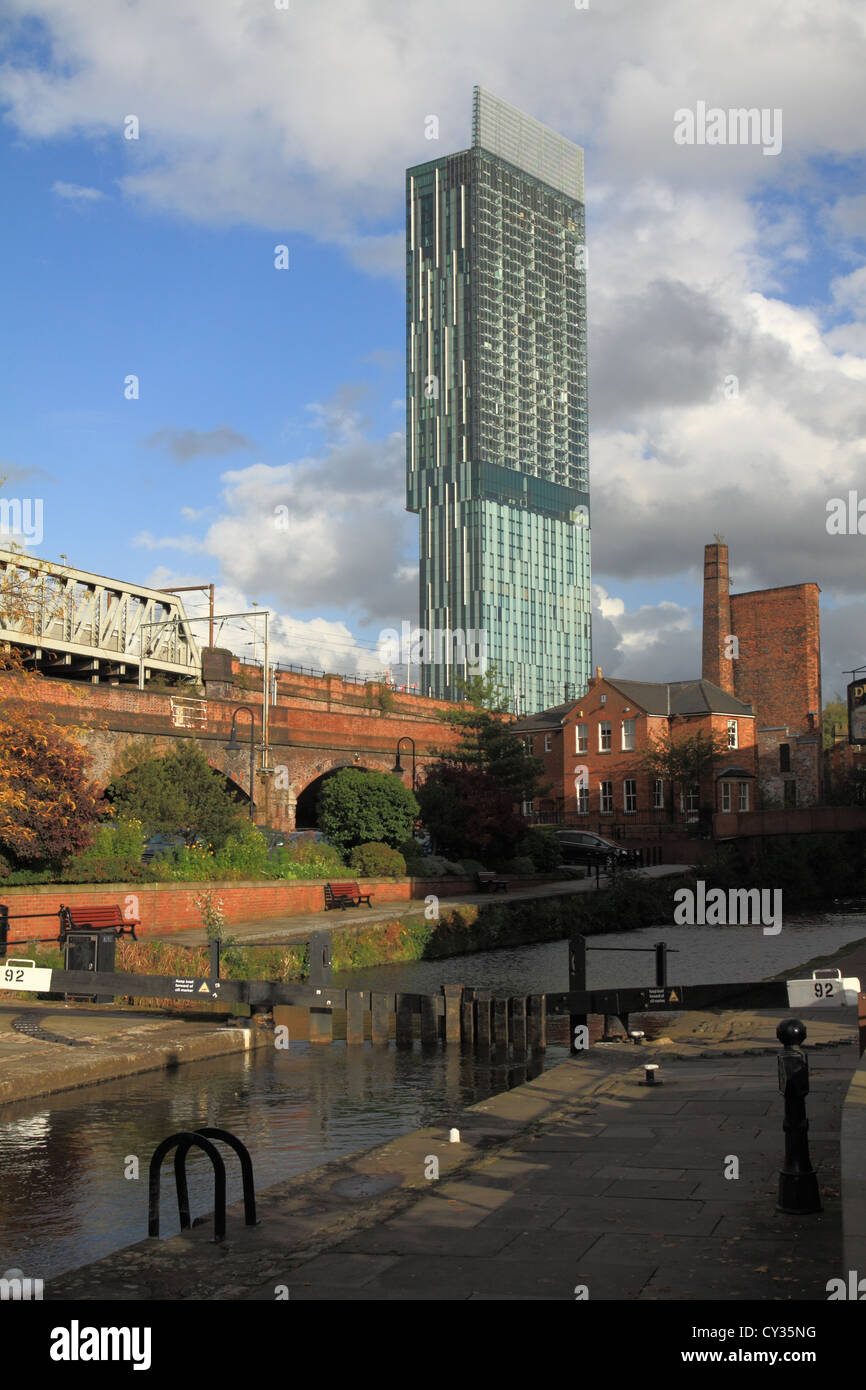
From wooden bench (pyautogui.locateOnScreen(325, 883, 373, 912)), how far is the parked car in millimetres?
15620

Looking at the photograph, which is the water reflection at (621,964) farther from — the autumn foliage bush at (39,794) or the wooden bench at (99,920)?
the autumn foliage bush at (39,794)

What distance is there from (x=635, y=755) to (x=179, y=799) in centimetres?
3193

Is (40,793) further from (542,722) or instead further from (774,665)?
(774,665)

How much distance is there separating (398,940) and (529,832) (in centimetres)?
1491

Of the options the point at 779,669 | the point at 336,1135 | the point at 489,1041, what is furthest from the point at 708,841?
the point at 336,1135

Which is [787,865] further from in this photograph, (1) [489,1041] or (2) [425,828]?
(1) [489,1041]

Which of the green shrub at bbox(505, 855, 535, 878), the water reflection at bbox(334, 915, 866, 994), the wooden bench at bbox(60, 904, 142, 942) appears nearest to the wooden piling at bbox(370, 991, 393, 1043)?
the water reflection at bbox(334, 915, 866, 994)

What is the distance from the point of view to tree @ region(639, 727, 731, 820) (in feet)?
175

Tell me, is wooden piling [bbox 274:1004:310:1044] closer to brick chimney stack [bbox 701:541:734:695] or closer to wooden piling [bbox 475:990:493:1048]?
wooden piling [bbox 475:990:493:1048]

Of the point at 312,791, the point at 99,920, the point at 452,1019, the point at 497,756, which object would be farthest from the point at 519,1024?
the point at 312,791

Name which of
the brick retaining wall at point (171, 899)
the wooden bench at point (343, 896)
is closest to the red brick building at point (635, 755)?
the wooden bench at point (343, 896)

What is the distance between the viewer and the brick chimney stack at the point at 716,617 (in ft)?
224

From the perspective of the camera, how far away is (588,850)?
46000 mm

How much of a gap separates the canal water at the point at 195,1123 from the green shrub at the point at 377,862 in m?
15.8
